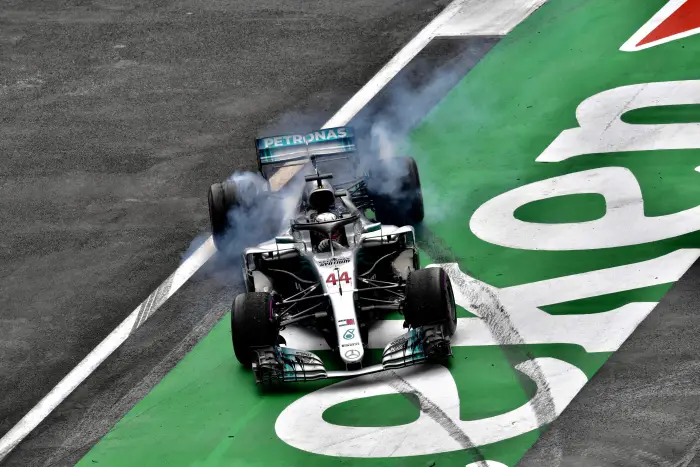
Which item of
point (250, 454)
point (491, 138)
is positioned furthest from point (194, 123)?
point (250, 454)

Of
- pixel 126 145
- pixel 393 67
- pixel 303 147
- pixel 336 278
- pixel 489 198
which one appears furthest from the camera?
pixel 393 67

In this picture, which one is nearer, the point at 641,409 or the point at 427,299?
the point at 641,409

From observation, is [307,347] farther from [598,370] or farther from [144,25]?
[144,25]

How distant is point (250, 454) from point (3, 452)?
288 centimetres

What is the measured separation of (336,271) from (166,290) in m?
3.30

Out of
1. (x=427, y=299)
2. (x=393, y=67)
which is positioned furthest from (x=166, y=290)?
(x=393, y=67)

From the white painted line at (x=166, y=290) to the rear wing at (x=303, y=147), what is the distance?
5.09 ft

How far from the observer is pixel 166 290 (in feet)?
60.5

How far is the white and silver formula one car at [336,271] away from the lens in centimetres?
1539

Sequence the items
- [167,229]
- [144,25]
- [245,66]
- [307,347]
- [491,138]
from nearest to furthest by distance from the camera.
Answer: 1. [307,347]
2. [167,229]
3. [491,138]
4. [245,66]
5. [144,25]

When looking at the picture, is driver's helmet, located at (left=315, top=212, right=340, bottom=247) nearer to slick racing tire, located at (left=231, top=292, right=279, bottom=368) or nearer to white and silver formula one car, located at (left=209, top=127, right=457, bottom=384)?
white and silver formula one car, located at (left=209, top=127, right=457, bottom=384)

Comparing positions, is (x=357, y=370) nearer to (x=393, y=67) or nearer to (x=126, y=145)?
(x=126, y=145)

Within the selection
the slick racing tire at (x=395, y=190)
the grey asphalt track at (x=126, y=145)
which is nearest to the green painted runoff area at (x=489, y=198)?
the slick racing tire at (x=395, y=190)

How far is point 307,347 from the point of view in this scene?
16.4 meters
